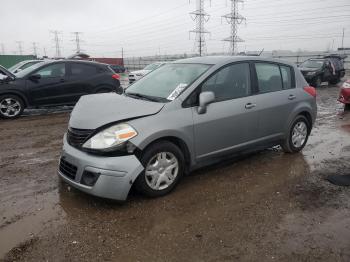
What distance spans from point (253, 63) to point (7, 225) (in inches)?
155

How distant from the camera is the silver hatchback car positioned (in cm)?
376

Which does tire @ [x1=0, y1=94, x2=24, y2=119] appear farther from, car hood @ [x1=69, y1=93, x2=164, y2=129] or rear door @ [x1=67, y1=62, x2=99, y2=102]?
car hood @ [x1=69, y1=93, x2=164, y2=129]

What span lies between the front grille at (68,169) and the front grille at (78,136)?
242 millimetres

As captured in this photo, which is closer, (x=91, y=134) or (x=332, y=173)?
(x=91, y=134)

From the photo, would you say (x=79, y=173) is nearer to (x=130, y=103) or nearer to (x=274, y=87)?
(x=130, y=103)

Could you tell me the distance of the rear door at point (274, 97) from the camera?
5184 millimetres

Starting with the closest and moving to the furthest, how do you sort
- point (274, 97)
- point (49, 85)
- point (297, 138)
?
point (274, 97)
point (297, 138)
point (49, 85)

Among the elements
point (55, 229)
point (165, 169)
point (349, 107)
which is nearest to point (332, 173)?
point (165, 169)

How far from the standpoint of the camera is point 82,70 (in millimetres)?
10219

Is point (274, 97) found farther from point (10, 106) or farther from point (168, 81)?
point (10, 106)

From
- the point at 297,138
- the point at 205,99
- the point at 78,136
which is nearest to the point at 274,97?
the point at 297,138

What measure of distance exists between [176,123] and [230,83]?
1.20m

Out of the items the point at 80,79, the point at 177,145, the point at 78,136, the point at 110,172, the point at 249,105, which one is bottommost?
the point at 110,172

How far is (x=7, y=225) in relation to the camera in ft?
11.6
